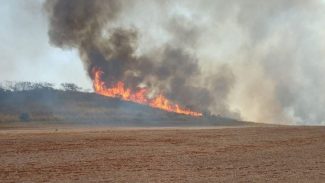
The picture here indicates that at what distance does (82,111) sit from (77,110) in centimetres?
146

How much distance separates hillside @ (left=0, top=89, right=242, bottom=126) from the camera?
3750 inches

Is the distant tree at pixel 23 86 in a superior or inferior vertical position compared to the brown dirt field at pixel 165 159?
superior

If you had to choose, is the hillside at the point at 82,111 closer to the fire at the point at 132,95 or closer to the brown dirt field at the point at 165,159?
the fire at the point at 132,95

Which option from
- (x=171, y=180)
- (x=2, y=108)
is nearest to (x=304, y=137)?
(x=171, y=180)

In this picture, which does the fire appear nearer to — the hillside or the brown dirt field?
the hillside

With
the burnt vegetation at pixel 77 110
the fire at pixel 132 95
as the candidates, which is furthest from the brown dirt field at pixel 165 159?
the fire at pixel 132 95

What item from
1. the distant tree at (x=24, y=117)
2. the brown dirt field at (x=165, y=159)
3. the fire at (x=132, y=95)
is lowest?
the brown dirt field at (x=165, y=159)

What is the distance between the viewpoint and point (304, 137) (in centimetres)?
4878

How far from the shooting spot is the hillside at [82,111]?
3750 inches

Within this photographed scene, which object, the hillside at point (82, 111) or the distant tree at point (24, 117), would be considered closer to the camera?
the hillside at point (82, 111)

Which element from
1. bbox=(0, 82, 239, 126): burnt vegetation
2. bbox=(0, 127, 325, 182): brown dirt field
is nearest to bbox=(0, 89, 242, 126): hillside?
bbox=(0, 82, 239, 126): burnt vegetation

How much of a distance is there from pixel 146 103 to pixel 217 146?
222 ft

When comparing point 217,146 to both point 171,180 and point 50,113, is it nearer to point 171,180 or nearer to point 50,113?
point 171,180

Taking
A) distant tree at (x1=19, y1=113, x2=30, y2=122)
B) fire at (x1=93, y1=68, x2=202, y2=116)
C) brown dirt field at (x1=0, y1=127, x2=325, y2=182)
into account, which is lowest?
brown dirt field at (x1=0, y1=127, x2=325, y2=182)
